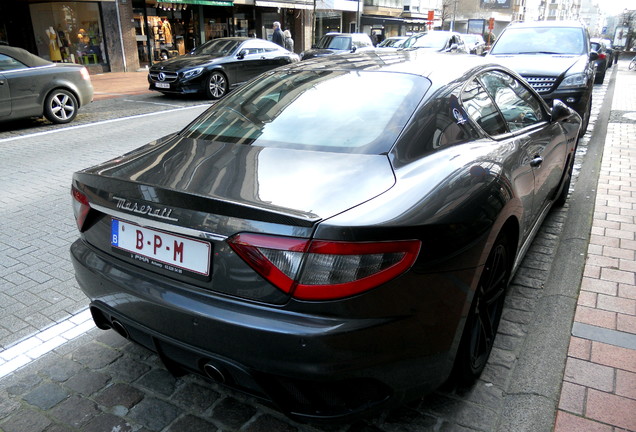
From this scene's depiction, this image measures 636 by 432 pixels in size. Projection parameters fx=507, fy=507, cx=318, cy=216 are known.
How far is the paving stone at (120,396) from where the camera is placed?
2.41 m

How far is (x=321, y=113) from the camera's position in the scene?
2691 mm

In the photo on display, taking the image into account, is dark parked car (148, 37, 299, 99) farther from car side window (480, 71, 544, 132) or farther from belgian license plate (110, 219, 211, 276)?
belgian license plate (110, 219, 211, 276)

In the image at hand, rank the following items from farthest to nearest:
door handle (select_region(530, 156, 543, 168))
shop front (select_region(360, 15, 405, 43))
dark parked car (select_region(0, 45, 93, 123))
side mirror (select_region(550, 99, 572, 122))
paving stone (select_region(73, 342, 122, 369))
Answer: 1. shop front (select_region(360, 15, 405, 43))
2. dark parked car (select_region(0, 45, 93, 123))
3. side mirror (select_region(550, 99, 572, 122))
4. door handle (select_region(530, 156, 543, 168))
5. paving stone (select_region(73, 342, 122, 369))

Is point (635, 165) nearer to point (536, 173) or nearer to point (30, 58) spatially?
point (536, 173)

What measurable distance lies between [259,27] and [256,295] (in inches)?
1133

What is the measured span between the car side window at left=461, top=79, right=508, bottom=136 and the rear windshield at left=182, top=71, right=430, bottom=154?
28 centimetres

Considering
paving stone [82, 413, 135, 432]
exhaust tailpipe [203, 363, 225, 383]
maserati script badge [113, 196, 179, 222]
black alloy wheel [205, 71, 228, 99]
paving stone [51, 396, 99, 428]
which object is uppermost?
maserati script badge [113, 196, 179, 222]

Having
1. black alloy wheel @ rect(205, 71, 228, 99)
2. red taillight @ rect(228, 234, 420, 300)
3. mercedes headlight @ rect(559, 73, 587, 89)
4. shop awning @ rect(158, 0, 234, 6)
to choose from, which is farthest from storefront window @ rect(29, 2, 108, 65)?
red taillight @ rect(228, 234, 420, 300)

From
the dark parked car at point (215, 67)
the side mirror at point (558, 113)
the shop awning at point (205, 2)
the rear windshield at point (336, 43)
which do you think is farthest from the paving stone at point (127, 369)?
the shop awning at point (205, 2)

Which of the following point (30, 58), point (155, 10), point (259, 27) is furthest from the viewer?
point (259, 27)

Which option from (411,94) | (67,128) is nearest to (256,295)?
(411,94)

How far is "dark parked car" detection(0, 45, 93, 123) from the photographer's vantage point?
8.96 metres

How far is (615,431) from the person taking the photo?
7.47ft

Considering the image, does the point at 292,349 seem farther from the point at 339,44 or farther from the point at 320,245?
the point at 339,44
